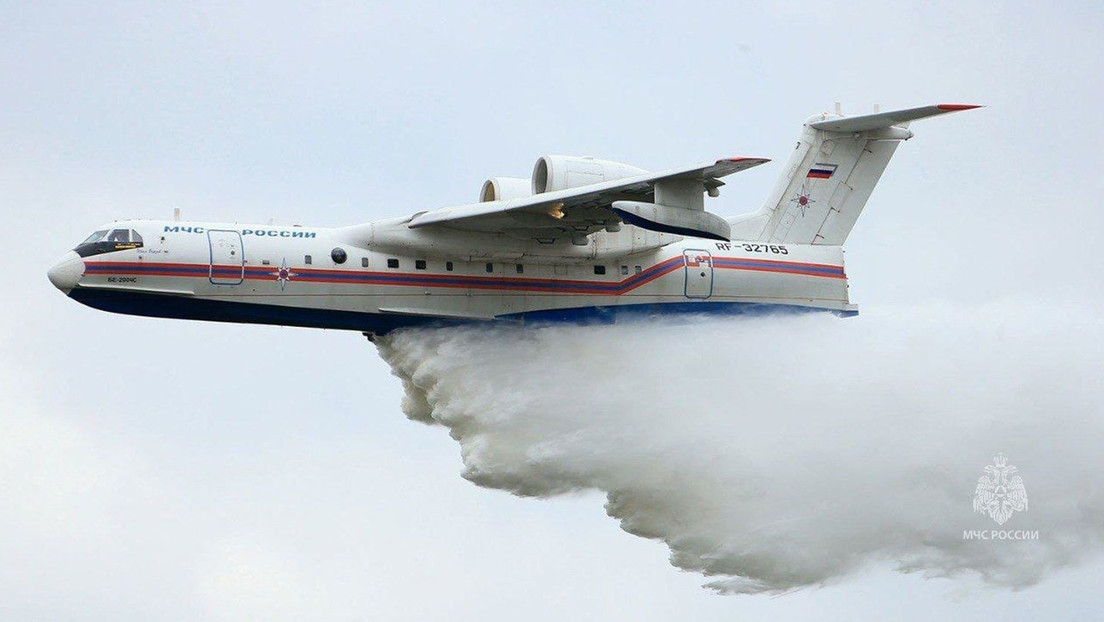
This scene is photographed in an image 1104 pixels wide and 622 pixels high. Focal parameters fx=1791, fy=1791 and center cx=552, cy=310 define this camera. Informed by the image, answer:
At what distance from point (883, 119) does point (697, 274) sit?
3152 millimetres

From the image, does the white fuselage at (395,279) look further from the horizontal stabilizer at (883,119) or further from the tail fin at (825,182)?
the horizontal stabilizer at (883,119)

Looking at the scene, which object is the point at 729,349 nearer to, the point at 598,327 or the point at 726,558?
the point at 598,327

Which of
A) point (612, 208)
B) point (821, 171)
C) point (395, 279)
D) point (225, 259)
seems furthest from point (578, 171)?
point (821, 171)

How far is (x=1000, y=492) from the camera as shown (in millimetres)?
20031

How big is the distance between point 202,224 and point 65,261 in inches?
60.6

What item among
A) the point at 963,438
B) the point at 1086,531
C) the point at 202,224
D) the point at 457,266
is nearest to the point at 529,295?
the point at 457,266

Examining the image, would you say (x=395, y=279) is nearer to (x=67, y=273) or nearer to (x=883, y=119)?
(x=67, y=273)

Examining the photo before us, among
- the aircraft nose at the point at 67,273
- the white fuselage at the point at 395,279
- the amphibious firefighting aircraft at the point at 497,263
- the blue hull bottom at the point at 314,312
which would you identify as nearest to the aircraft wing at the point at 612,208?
the amphibious firefighting aircraft at the point at 497,263

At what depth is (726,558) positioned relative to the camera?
19.4 metres

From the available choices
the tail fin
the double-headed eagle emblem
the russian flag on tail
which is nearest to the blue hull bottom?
the tail fin

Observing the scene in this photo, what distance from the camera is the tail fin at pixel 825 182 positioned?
2311 centimetres

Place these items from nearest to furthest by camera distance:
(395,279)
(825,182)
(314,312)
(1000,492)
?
(1000,492), (314,312), (395,279), (825,182)

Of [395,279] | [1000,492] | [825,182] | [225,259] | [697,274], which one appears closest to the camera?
[225,259]

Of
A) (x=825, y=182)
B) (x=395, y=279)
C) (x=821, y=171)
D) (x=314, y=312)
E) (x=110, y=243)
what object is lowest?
(x=314, y=312)
